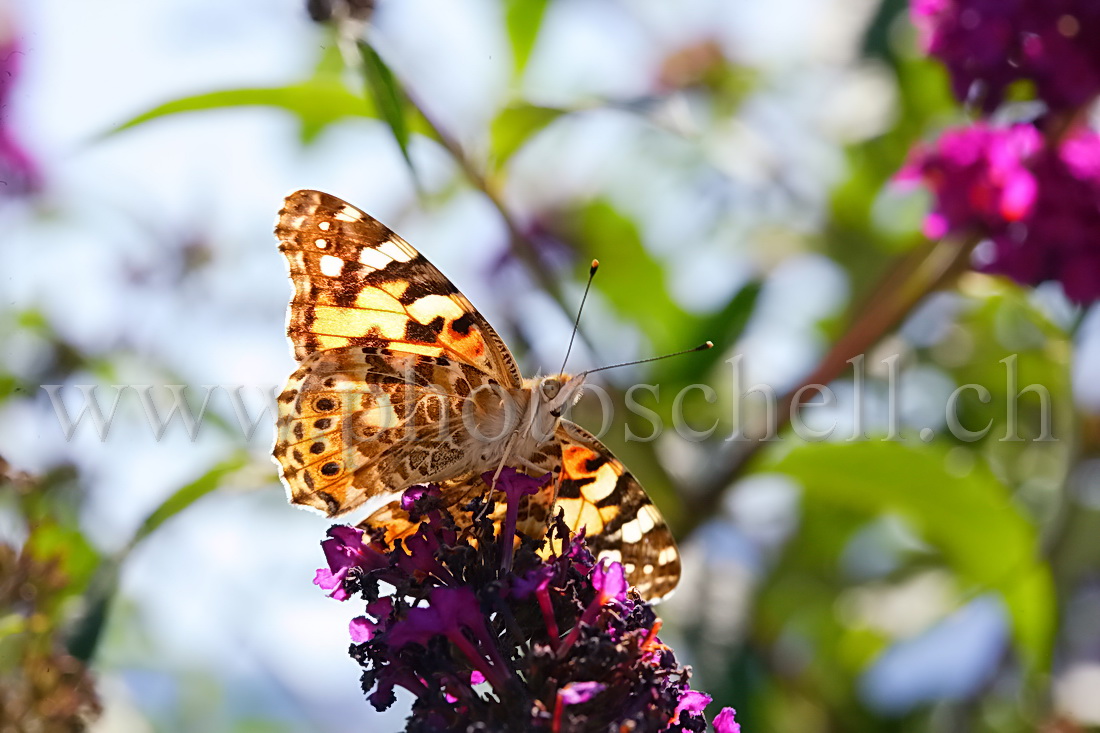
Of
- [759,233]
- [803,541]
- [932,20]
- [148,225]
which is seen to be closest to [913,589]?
[803,541]

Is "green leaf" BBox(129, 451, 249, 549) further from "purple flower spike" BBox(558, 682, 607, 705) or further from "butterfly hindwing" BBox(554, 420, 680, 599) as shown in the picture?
"purple flower spike" BBox(558, 682, 607, 705)

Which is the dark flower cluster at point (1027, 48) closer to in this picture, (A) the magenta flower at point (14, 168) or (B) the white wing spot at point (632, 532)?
(B) the white wing spot at point (632, 532)

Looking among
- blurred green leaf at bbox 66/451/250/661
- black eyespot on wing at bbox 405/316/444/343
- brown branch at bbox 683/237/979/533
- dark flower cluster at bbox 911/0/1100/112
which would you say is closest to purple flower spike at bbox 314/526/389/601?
black eyespot on wing at bbox 405/316/444/343

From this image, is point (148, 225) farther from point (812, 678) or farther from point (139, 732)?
point (812, 678)

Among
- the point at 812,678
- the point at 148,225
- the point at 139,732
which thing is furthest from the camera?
the point at 148,225

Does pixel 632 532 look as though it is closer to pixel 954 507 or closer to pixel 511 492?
pixel 511 492

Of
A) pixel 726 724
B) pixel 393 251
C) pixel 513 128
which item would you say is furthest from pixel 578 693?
pixel 513 128

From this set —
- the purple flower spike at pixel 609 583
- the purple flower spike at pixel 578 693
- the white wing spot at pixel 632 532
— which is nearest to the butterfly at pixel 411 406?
the white wing spot at pixel 632 532
